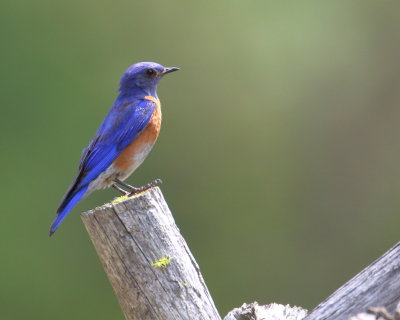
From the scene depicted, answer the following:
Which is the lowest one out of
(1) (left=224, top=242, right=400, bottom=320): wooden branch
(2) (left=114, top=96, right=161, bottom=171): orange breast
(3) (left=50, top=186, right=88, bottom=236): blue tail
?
(1) (left=224, top=242, right=400, bottom=320): wooden branch

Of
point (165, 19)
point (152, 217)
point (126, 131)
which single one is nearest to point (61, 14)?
point (165, 19)

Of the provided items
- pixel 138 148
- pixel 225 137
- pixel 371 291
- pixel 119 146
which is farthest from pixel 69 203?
pixel 225 137

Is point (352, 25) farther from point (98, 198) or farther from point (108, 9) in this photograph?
point (98, 198)

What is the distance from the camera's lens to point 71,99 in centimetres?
1122

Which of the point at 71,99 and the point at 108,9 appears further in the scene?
the point at 108,9

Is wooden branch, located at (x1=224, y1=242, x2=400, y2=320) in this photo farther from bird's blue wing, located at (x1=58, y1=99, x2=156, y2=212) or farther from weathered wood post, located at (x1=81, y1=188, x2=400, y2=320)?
bird's blue wing, located at (x1=58, y1=99, x2=156, y2=212)

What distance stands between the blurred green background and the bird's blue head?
4.07 metres

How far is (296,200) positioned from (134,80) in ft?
19.5

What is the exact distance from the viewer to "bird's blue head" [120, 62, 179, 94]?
6559mm

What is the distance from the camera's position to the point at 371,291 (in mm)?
3025

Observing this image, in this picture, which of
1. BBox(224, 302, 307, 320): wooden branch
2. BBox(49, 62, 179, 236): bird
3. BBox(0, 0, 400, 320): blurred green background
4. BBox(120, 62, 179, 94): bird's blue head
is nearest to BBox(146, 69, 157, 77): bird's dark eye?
BBox(120, 62, 179, 94): bird's blue head

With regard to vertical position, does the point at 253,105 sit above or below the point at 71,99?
below

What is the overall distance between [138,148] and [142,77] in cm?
74

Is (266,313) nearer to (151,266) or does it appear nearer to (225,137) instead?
(151,266)
